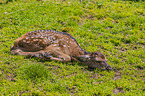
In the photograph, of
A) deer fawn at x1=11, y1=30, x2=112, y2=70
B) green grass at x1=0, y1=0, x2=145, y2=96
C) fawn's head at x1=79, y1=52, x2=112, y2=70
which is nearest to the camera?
green grass at x1=0, y1=0, x2=145, y2=96

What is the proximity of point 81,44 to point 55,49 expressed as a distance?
1.73 meters

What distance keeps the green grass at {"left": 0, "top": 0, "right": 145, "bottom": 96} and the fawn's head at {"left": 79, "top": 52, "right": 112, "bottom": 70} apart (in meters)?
0.21

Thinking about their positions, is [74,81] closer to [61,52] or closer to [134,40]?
[61,52]

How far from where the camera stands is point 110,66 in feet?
24.8

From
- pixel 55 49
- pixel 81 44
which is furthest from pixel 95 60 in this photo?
pixel 81 44

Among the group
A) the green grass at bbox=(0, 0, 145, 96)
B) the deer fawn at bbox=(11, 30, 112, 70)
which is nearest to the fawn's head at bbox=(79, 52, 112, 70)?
the deer fawn at bbox=(11, 30, 112, 70)

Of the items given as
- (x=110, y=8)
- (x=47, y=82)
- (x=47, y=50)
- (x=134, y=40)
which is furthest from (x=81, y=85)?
(x=110, y=8)

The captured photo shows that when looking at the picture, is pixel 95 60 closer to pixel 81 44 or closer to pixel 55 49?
pixel 55 49

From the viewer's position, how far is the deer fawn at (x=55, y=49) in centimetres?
734

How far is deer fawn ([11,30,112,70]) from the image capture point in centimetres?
734

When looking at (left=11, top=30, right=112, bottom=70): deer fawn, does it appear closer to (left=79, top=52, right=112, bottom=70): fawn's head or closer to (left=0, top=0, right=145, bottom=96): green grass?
(left=79, top=52, right=112, bottom=70): fawn's head

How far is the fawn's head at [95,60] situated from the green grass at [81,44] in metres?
0.21

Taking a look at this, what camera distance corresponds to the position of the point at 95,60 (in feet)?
23.7

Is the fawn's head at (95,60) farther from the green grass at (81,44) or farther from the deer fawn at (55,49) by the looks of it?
the green grass at (81,44)
